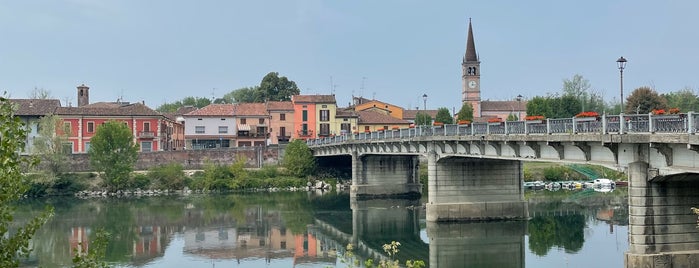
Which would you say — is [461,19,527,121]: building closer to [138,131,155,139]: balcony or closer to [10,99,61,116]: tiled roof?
[138,131,155,139]: balcony

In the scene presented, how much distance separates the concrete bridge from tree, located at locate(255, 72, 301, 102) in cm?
8102

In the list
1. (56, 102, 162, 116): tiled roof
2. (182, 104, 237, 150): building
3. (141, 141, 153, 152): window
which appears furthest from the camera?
(182, 104, 237, 150): building

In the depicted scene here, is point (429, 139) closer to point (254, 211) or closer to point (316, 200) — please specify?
point (254, 211)

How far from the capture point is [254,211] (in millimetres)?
66812

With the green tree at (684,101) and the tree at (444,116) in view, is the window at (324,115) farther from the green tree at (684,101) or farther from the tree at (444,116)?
the green tree at (684,101)

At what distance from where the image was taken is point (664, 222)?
27812 millimetres

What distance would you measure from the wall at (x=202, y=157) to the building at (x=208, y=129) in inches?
541

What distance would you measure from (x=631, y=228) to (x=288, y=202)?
163 ft

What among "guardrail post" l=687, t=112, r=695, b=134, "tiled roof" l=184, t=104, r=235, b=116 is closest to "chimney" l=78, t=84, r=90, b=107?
"tiled roof" l=184, t=104, r=235, b=116

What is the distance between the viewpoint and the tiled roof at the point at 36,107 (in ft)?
316

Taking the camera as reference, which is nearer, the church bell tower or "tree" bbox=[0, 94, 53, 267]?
"tree" bbox=[0, 94, 53, 267]

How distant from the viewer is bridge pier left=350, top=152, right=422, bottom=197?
251ft

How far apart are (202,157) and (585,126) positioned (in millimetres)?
71984

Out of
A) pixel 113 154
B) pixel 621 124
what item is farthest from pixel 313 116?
pixel 621 124
